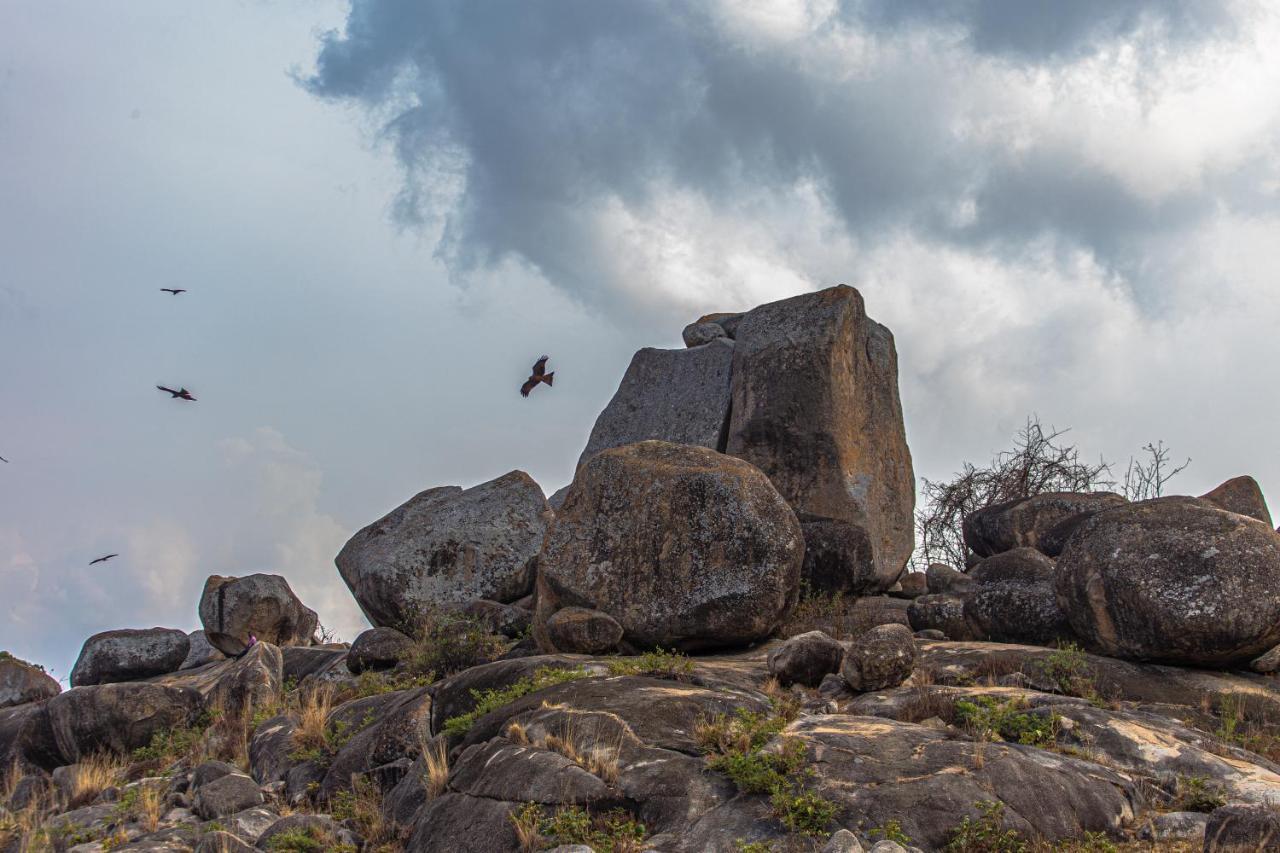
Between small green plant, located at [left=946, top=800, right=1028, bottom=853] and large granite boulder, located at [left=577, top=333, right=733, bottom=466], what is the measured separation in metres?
14.3

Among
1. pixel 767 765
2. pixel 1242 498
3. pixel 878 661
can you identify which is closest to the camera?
pixel 767 765

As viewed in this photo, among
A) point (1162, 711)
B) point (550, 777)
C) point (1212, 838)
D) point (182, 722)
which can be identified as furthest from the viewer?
point (182, 722)

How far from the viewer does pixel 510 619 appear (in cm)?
1833

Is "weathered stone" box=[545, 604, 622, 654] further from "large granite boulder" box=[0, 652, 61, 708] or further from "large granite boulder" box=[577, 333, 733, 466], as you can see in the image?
"large granite boulder" box=[0, 652, 61, 708]

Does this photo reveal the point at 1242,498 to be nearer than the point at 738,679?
No

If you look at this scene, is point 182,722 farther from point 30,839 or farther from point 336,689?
point 30,839

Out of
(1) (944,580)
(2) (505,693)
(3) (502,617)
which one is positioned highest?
(1) (944,580)

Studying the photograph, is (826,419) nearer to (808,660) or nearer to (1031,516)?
(1031,516)

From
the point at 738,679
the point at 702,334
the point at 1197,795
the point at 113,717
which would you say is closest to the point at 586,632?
the point at 738,679

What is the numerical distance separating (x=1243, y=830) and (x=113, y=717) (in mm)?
15058

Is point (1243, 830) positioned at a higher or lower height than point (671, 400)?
lower

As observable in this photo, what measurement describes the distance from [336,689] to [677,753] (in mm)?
9006

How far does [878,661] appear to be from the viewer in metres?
11.7

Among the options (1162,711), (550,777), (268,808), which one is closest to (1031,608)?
(1162,711)
